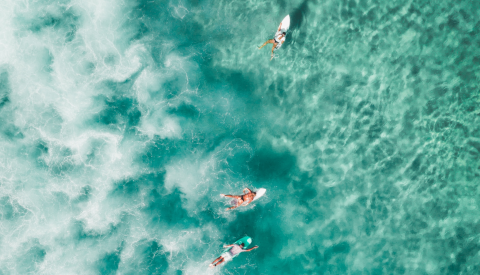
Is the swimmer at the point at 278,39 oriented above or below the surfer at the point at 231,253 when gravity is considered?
above

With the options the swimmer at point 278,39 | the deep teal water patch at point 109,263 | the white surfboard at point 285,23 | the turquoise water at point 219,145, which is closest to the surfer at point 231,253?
the turquoise water at point 219,145

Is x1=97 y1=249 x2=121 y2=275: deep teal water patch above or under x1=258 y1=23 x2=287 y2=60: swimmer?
under

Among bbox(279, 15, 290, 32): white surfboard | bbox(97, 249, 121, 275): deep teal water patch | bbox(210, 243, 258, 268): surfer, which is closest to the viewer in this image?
bbox(279, 15, 290, 32): white surfboard

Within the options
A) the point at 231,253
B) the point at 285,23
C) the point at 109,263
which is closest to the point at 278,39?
the point at 285,23

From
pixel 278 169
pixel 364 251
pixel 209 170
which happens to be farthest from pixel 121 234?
pixel 364 251

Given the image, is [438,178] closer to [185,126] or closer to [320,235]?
[320,235]

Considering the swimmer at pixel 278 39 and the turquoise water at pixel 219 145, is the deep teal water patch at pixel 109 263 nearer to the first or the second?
the turquoise water at pixel 219 145

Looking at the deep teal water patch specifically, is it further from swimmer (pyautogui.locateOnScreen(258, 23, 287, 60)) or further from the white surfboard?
the white surfboard

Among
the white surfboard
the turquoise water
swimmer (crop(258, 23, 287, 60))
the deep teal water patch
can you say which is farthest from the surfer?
the white surfboard
